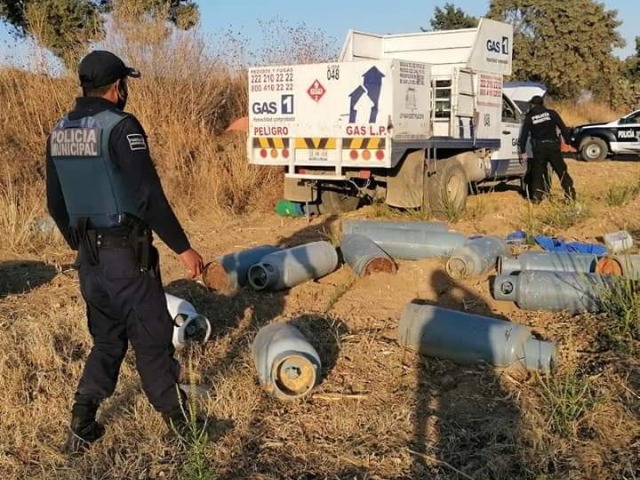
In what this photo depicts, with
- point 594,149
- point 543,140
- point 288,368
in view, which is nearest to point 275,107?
point 543,140

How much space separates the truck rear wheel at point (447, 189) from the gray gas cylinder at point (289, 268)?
305 centimetres

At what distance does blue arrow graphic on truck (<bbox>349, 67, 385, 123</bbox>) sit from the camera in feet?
27.2

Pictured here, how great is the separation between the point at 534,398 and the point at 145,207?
2.33m

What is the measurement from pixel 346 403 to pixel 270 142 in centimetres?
568

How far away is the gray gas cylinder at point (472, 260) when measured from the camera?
20.5ft

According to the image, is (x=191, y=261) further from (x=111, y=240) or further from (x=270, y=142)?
(x=270, y=142)

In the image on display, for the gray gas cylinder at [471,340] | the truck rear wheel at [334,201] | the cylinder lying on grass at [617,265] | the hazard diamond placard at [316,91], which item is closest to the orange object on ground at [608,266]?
the cylinder lying on grass at [617,265]

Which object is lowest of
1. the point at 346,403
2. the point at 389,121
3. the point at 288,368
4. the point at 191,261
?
the point at 346,403

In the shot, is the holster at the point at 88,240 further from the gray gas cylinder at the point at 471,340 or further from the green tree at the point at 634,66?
the green tree at the point at 634,66

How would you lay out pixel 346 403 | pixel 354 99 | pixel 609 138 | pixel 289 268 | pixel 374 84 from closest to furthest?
1. pixel 346 403
2. pixel 289 268
3. pixel 374 84
4. pixel 354 99
5. pixel 609 138

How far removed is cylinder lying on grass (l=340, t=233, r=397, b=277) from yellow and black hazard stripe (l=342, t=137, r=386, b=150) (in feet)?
6.67

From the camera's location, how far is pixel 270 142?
366 inches

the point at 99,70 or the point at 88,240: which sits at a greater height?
the point at 99,70

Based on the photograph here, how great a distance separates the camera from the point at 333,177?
29.3 ft
